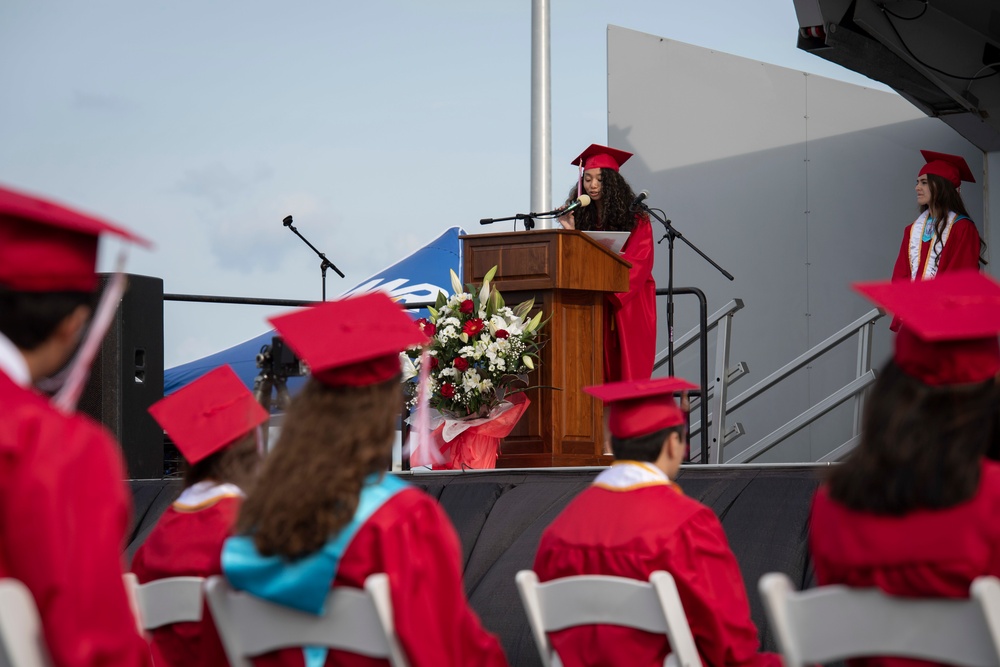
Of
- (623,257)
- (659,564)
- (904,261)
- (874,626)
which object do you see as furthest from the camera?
(904,261)

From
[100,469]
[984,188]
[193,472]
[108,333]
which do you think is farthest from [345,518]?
[984,188]

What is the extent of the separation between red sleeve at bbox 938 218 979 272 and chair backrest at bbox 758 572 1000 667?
17.8 ft

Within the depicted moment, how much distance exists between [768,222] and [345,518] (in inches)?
304

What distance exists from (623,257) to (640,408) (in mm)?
3549

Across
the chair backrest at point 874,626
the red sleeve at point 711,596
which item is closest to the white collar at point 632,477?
the red sleeve at point 711,596

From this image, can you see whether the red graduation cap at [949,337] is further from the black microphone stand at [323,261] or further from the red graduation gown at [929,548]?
the black microphone stand at [323,261]

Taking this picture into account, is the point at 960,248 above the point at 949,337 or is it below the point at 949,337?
above

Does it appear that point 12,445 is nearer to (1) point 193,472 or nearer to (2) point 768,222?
(1) point 193,472

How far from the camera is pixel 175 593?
307 cm

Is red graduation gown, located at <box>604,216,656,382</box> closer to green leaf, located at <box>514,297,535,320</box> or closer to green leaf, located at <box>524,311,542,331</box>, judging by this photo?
green leaf, located at <box>514,297,535,320</box>

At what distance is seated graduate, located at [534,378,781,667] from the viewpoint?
9.61 feet

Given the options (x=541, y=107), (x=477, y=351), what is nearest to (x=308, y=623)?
(x=477, y=351)

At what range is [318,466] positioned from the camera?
2340mm

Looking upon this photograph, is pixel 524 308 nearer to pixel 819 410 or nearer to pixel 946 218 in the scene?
pixel 819 410
